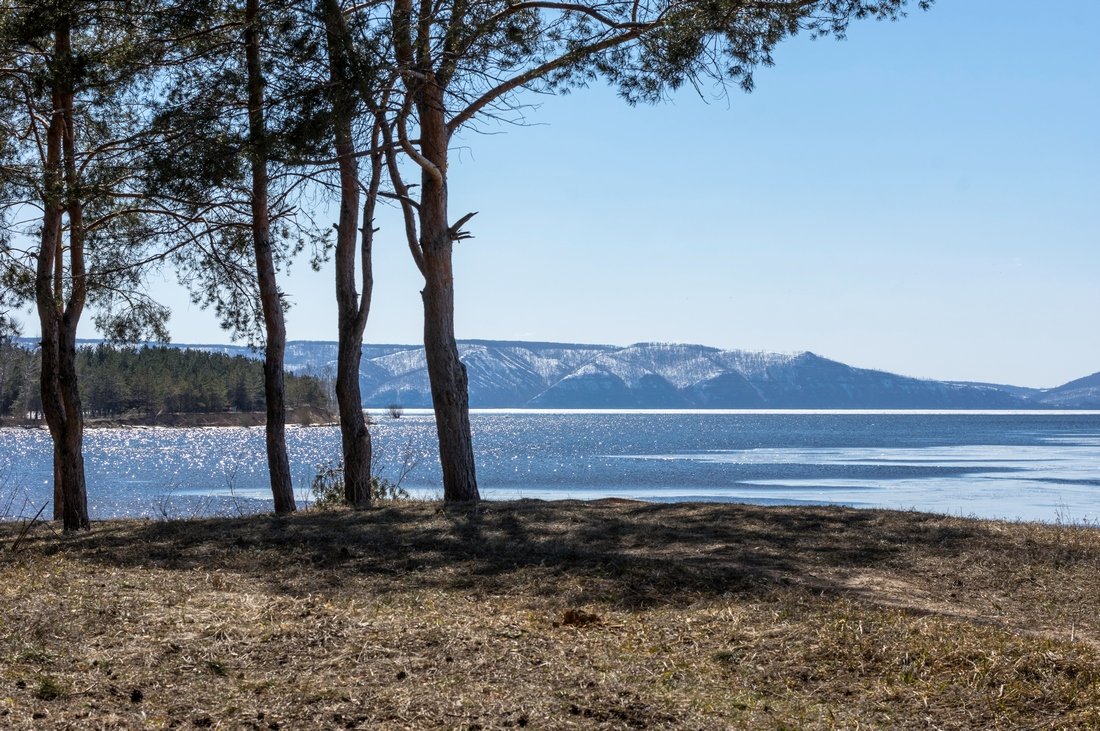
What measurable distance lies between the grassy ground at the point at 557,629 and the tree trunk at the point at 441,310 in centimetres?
318

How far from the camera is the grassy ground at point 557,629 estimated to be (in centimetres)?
446

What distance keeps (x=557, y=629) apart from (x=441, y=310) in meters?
7.53

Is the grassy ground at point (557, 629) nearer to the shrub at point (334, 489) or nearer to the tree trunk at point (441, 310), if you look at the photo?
the tree trunk at point (441, 310)

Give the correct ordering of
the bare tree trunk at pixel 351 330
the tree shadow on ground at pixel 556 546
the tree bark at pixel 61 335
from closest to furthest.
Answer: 1. the tree shadow on ground at pixel 556 546
2. the tree bark at pixel 61 335
3. the bare tree trunk at pixel 351 330

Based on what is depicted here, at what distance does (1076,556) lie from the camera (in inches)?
346

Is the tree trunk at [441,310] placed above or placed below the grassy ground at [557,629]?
above

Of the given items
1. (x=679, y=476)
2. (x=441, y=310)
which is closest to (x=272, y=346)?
(x=441, y=310)

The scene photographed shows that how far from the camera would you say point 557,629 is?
5906 mm

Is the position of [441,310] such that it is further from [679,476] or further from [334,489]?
[679,476]

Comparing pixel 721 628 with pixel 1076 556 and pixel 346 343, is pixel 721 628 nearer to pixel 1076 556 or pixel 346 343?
pixel 1076 556

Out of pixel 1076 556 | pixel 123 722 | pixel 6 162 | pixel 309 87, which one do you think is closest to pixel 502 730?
pixel 123 722

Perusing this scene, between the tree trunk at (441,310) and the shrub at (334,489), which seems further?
the shrub at (334,489)

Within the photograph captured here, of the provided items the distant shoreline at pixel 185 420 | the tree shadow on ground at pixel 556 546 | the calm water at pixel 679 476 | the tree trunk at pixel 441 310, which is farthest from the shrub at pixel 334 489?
the distant shoreline at pixel 185 420

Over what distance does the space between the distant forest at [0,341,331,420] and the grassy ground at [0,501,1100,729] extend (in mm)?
76813
